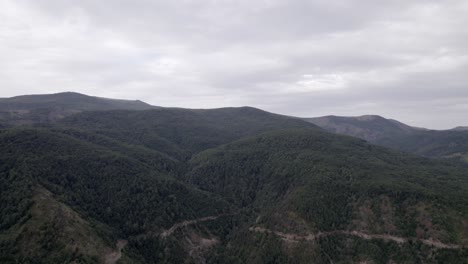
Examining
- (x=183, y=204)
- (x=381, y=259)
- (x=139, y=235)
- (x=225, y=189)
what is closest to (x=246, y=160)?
(x=225, y=189)

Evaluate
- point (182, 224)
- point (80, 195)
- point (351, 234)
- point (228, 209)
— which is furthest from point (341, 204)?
point (80, 195)

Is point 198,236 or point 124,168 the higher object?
point 124,168

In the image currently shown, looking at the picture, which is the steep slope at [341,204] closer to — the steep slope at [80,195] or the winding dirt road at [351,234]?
the winding dirt road at [351,234]

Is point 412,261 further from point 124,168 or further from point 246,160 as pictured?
point 124,168

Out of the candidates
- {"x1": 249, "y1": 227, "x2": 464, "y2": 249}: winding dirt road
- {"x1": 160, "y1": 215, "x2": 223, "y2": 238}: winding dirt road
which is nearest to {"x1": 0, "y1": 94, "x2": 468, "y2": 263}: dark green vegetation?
{"x1": 249, "y1": 227, "x2": 464, "y2": 249}: winding dirt road

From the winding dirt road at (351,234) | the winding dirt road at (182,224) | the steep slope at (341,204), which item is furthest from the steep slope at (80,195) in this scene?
the winding dirt road at (351,234)

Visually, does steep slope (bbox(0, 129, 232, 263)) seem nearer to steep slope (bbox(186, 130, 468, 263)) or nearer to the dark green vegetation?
the dark green vegetation
